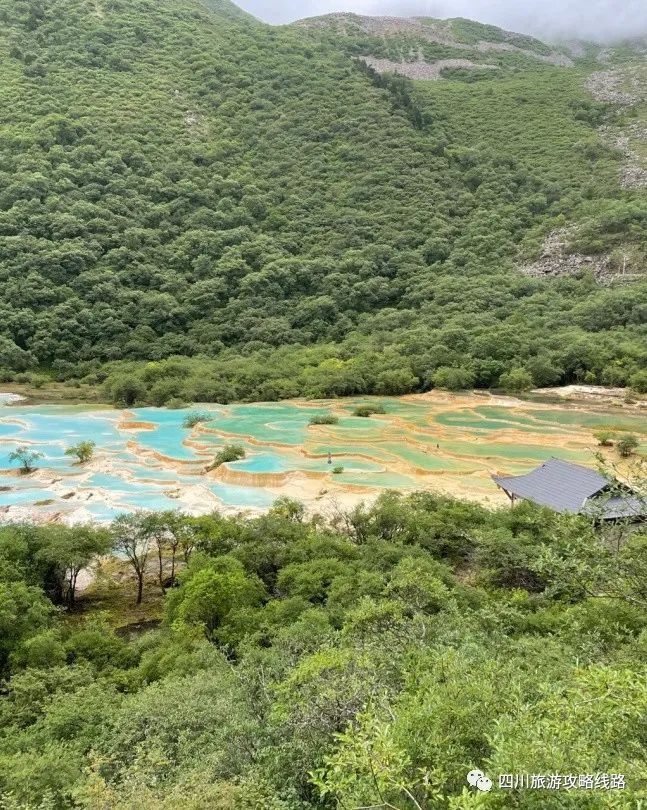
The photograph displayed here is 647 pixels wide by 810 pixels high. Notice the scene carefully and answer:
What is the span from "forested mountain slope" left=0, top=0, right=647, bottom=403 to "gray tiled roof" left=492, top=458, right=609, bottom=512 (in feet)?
105

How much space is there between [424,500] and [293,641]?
33.2 feet

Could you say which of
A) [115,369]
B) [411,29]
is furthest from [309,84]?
[115,369]

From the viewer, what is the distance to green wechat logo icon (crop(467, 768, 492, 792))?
150 inches

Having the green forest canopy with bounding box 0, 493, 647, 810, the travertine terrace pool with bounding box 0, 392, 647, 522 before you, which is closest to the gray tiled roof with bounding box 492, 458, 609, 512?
the green forest canopy with bounding box 0, 493, 647, 810

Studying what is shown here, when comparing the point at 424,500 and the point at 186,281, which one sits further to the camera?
the point at 186,281

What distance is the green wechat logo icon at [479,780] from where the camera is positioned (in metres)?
3.81

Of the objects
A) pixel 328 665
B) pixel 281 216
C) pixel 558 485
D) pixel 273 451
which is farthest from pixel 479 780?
pixel 281 216

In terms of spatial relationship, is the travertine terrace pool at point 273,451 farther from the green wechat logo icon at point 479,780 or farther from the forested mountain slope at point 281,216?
the green wechat logo icon at point 479,780

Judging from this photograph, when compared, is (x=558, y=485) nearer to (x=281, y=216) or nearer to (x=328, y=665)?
(x=328, y=665)

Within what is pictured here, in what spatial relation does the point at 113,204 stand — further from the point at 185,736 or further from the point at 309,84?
the point at 185,736

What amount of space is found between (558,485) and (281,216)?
7845 cm

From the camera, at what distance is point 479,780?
3988 millimetres

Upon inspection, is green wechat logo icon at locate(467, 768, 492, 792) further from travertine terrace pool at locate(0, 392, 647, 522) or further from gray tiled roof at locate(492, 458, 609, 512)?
travertine terrace pool at locate(0, 392, 647, 522)

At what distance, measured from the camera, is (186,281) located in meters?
77.0
